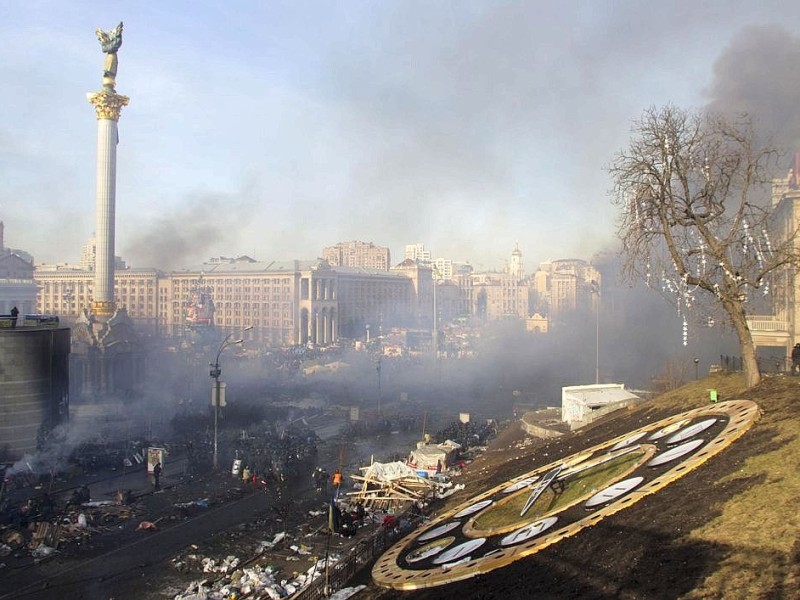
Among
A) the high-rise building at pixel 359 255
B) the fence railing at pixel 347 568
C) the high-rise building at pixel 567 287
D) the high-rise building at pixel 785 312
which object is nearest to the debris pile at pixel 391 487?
the fence railing at pixel 347 568

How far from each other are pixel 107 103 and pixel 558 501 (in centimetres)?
4088

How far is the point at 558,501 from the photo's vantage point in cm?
1151

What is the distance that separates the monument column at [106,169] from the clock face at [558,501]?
36665 mm

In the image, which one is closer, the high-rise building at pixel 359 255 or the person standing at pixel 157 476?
the person standing at pixel 157 476

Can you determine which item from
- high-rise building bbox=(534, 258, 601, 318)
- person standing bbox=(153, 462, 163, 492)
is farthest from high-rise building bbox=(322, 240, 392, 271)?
person standing bbox=(153, 462, 163, 492)

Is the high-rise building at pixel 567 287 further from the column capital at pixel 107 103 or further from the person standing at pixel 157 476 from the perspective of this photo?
the person standing at pixel 157 476

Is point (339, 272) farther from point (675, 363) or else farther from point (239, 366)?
point (675, 363)

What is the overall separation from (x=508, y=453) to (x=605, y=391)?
25.5 feet

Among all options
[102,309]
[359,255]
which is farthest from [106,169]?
[359,255]

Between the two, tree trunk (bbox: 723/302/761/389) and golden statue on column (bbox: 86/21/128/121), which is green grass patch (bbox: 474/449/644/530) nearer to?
tree trunk (bbox: 723/302/761/389)

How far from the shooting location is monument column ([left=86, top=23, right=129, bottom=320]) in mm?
42125

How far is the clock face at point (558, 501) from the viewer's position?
9859 millimetres

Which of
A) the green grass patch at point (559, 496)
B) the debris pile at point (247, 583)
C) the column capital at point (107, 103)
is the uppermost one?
the column capital at point (107, 103)

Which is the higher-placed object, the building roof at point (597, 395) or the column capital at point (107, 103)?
the column capital at point (107, 103)
